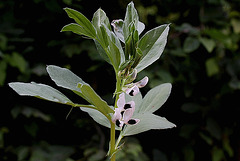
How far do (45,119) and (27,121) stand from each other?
3.5 inches

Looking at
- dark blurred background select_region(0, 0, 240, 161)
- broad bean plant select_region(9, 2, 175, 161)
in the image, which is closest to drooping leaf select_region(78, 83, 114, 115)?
broad bean plant select_region(9, 2, 175, 161)

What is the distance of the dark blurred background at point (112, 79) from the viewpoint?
1.13 metres

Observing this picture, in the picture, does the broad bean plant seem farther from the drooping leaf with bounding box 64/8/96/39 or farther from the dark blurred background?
the dark blurred background

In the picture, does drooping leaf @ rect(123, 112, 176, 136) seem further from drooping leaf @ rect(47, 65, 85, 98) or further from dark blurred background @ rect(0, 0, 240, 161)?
dark blurred background @ rect(0, 0, 240, 161)

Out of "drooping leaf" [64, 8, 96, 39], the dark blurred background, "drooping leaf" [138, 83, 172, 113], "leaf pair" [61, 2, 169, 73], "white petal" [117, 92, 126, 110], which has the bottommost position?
the dark blurred background

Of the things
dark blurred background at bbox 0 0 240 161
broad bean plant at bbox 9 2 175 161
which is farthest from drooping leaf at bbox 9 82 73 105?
dark blurred background at bbox 0 0 240 161

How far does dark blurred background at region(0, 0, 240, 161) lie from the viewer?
113cm

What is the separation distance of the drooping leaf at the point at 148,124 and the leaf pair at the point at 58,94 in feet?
0.11

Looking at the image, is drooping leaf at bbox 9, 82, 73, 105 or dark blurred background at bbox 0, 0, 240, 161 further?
dark blurred background at bbox 0, 0, 240, 161

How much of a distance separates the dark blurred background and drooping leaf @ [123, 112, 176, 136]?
776 mm

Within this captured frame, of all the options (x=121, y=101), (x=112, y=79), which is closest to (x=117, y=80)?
(x=121, y=101)

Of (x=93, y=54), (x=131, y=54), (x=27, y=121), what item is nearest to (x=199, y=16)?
(x=93, y=54)

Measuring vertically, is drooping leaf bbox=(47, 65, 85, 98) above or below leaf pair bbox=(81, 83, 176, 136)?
above

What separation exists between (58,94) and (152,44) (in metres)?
0.11
